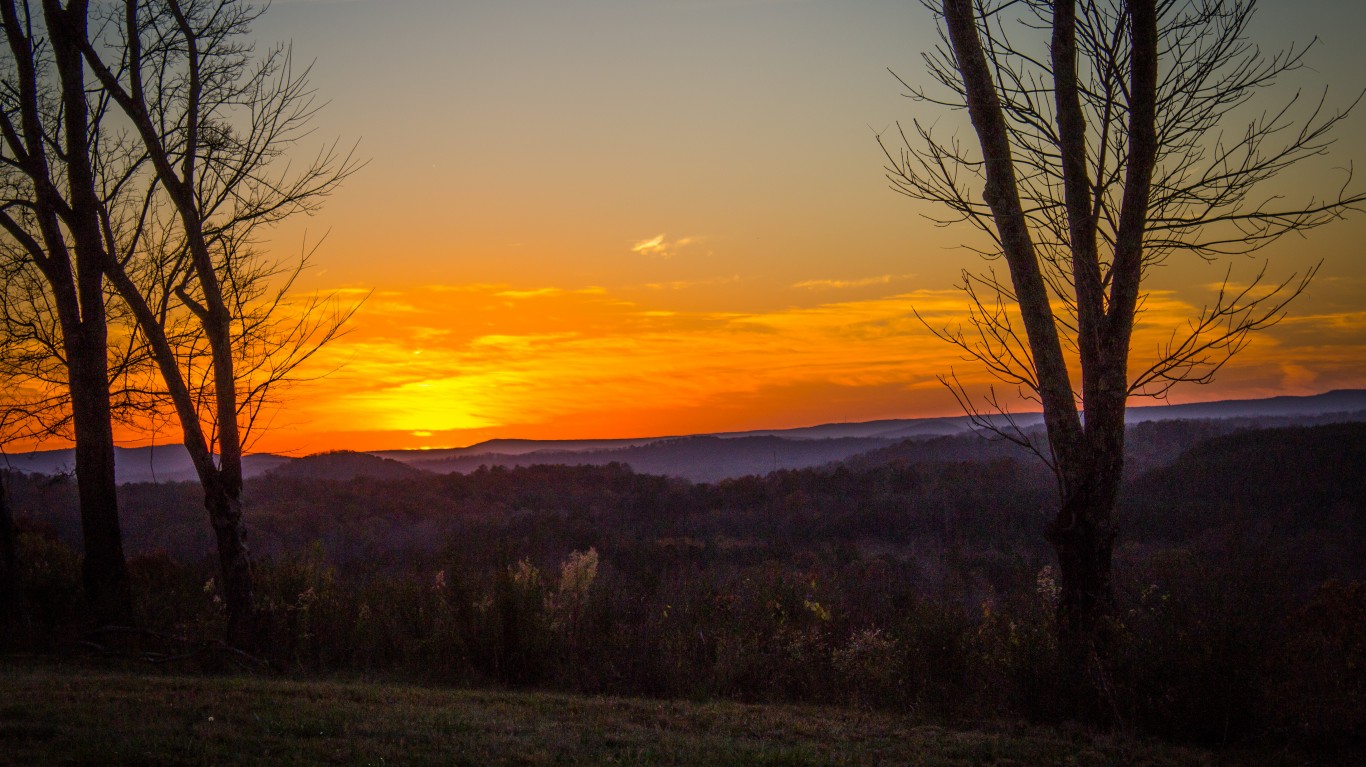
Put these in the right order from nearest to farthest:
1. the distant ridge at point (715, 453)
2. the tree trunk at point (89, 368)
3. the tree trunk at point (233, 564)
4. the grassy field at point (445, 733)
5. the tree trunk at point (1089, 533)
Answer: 1. the grassy field at point (445, 733)
2. the tree trunk at point (1089, 533)
3. the tree trunk at point (233, 564)
4. the tree trunk at point (89, 368)
5. the distant ridge at point (715, 453)

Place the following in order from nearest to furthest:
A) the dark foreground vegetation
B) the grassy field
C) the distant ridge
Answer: the grassy field
the dark foreground vegetation
the distant ridge

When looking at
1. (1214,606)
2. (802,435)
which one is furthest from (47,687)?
(802,435)

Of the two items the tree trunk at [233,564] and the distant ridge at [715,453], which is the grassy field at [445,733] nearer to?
the tree trunk at [233,564]

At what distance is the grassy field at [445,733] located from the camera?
5.78 metres

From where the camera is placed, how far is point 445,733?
21.7 ft

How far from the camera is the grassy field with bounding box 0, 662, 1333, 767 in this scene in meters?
5.78

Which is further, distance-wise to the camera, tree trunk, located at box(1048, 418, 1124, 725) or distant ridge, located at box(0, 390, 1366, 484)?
distant ridge, located at box(0, 390, 1366, 484)

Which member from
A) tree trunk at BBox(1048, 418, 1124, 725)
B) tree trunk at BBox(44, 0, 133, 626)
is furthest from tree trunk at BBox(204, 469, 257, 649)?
tree trunk at BBox(1048, 418, 1124, 725)

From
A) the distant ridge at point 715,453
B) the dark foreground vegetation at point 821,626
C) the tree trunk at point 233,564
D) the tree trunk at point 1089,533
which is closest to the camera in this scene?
the dark foreground vegetation at point 821,626

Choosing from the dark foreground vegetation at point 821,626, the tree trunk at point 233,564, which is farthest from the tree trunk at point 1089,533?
the tree trunk at point 233,564

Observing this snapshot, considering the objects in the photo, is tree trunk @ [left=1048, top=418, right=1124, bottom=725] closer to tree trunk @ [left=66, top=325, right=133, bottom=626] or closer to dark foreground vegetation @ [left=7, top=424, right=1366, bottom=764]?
dark foreground vegetation @ [left=7, top=424, right=1366, bottom=764]

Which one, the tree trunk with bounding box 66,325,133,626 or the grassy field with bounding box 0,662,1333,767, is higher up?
the tree trunk with bounding box 66,325,133,626

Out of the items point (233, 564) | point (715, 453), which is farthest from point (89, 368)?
point (715, 453)

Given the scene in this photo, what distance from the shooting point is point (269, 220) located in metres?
12.8
